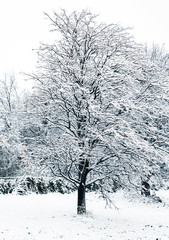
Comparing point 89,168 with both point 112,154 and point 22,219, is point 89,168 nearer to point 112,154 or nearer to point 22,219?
point 112,154

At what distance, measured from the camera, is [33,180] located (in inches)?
Result: 638

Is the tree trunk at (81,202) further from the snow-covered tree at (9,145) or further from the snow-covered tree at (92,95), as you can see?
the snow-covered tree at (9,145)

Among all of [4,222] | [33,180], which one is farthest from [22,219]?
[33,180]

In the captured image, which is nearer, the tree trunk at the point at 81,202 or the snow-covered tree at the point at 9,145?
the tree trunk at the point at 81,202

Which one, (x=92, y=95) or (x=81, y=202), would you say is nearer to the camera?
(x=92, y=95)

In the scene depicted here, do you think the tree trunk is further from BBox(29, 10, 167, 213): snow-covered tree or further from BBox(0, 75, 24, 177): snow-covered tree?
BBox(0, 75, 24, 177): snow-covered tree

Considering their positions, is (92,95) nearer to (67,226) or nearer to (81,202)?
(81,202)

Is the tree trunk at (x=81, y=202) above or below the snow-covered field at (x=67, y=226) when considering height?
above

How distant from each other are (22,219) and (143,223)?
556cm

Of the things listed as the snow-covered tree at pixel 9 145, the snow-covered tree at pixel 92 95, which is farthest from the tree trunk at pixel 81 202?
the snow-covered tree at pixel 9 145

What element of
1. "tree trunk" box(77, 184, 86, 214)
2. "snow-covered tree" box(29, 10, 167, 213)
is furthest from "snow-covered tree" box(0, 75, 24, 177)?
"tree trunk" box(77, 184, 86, 214)

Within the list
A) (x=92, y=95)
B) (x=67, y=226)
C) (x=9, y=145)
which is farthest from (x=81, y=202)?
(x=9, y=145)

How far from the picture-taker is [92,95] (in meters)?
9.99

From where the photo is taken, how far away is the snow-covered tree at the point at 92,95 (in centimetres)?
973
